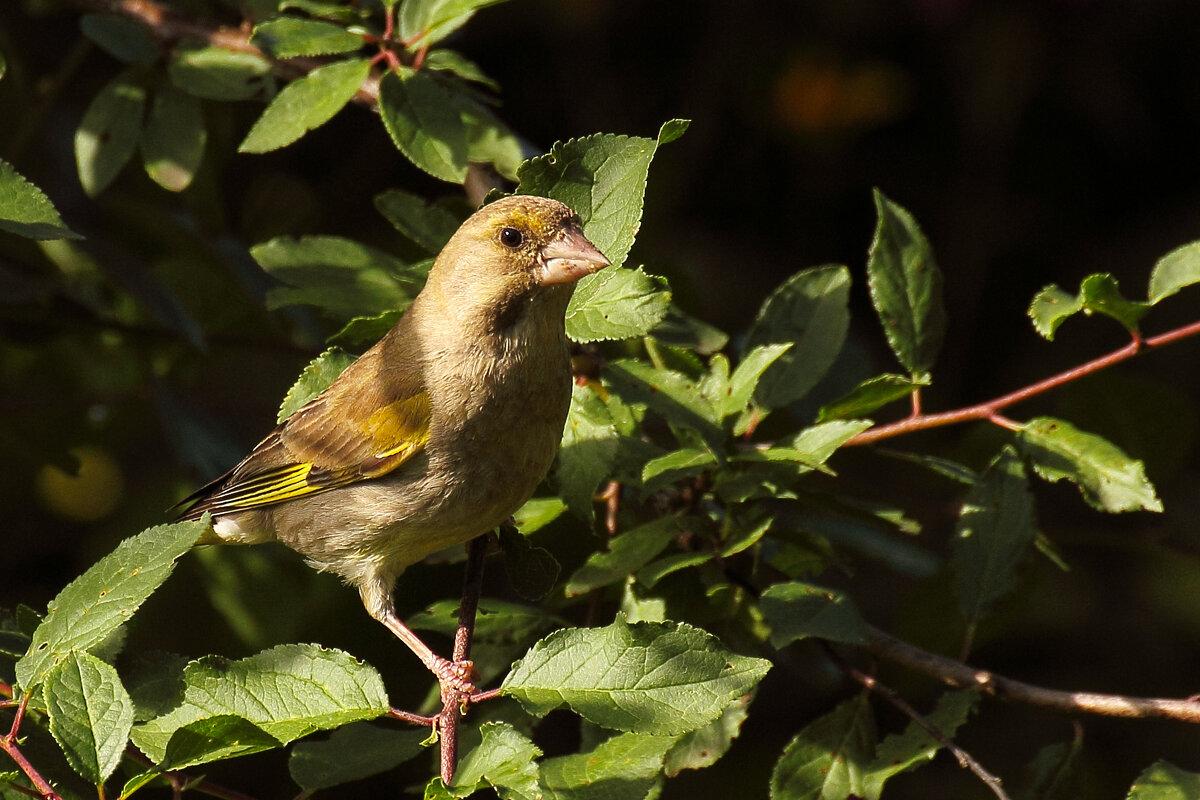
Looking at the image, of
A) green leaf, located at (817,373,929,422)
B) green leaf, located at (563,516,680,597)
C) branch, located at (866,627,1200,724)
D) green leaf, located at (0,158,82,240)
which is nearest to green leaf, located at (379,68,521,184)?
green leaf, located at (0,158,82,240)

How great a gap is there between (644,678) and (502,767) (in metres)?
0.31

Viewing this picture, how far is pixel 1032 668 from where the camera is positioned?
636cm

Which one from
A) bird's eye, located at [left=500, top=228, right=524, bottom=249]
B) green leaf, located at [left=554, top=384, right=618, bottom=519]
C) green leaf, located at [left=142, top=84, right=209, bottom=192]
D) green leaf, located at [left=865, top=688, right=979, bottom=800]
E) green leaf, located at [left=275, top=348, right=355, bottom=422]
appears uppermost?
green leaf, located at [left=142, top=84, right=209, bottom=192]

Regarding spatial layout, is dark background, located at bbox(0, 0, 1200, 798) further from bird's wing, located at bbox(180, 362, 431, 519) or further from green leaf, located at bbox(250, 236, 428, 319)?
green leaf, located at bbox(250, 236, 428, 319)

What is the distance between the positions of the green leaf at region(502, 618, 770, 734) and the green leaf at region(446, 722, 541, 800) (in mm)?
101

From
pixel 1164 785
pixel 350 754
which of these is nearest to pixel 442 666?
pixel 350 754

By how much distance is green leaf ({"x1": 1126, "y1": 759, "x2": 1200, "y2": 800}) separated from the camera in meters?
2.56

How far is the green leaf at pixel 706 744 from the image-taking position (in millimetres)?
2967

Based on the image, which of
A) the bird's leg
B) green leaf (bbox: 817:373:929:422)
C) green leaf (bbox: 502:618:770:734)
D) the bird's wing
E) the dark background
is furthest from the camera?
the dark background

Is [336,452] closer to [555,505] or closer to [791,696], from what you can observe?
[555,505]

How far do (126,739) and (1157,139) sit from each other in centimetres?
632

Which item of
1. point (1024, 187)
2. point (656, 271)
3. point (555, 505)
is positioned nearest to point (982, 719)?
point (1024, 187)

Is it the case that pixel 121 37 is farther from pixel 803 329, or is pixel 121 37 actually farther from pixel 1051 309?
pixel 1051 309

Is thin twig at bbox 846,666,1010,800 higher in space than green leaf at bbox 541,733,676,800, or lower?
lower
